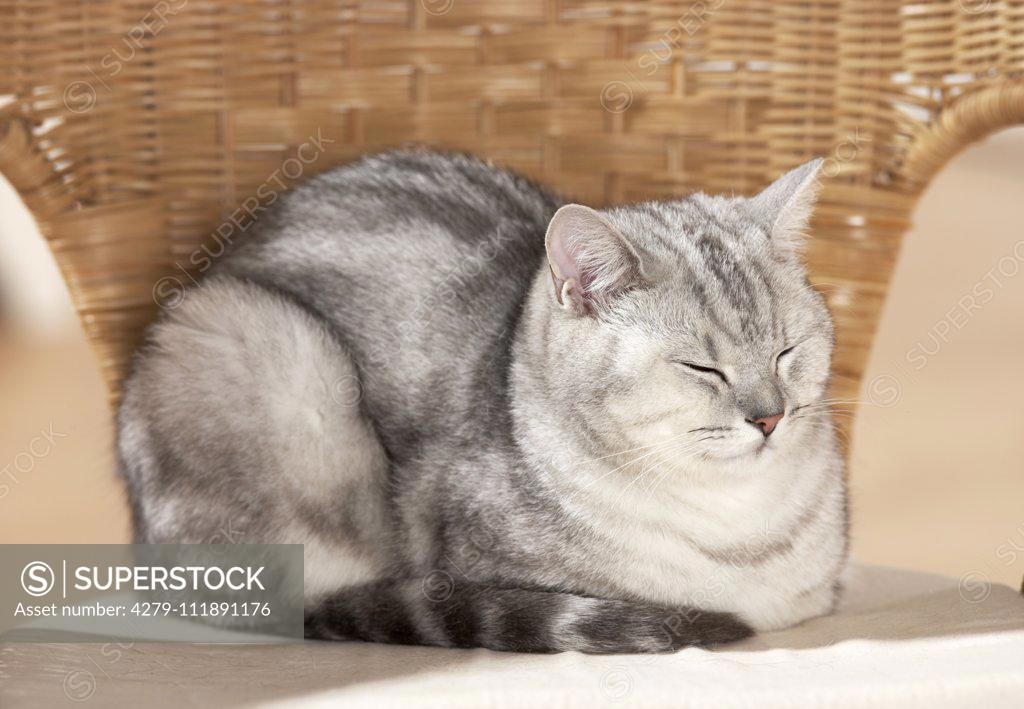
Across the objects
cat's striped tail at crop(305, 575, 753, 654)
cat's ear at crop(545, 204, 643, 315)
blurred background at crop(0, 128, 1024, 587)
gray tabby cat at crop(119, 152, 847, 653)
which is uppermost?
cat's ear at crop(545, 204, 643, 315)

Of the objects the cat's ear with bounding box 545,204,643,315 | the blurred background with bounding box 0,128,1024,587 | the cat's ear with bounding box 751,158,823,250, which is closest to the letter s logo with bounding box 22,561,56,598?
the blurred background with bounding box 0,128,1024,587

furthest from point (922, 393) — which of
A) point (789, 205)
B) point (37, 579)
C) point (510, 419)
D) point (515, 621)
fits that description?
point (37, 579)

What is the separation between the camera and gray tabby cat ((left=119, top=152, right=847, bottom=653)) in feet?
5.41

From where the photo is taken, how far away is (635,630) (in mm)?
1638

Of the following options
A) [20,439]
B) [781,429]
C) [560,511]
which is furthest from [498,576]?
[20,439]

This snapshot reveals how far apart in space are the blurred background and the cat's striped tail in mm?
1068

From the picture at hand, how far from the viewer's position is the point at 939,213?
428cm

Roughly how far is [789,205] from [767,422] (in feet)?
1.30

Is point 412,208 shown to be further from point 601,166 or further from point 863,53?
point 863,53

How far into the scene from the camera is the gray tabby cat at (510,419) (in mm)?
1647

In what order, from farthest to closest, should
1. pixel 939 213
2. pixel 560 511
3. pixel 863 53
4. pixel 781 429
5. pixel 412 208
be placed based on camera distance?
pixel 939 213, pixel 863 53, pixel 412 208, pixel 560 511, pixel 781 429

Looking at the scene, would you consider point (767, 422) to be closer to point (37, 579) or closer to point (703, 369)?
point (703, 369)

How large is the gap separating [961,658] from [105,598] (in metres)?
1.49

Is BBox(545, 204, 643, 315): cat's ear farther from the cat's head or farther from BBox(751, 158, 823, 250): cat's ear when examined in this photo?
BBox(751, 158, 823, 250): cat's ear
